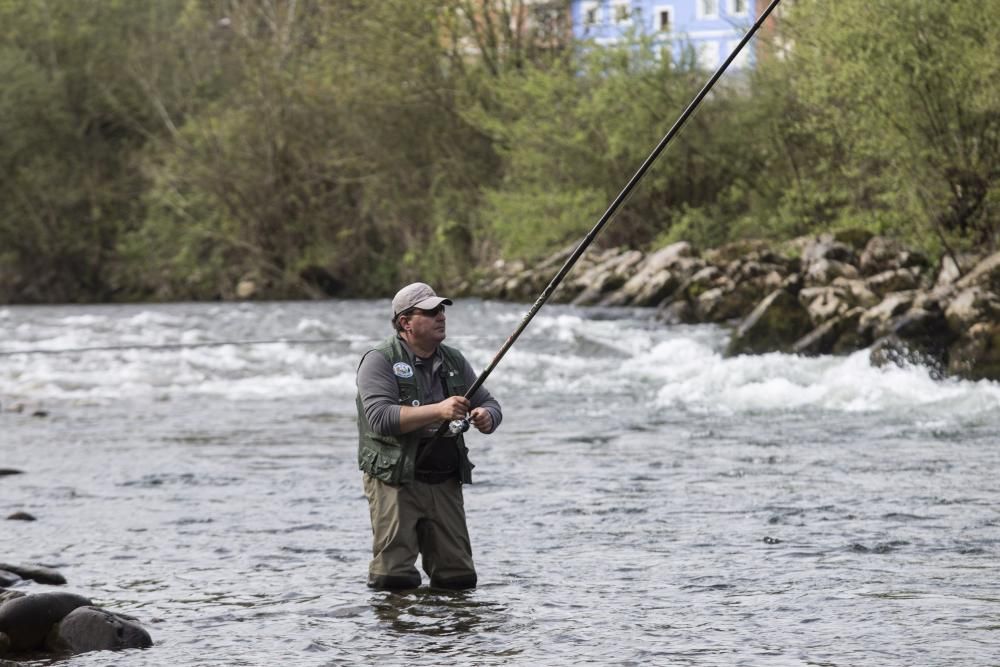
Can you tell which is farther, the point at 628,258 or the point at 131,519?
the point at 628,258

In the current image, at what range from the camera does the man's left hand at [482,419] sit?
285 inches

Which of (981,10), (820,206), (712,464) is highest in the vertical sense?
(981,10)

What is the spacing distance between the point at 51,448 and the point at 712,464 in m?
5.94

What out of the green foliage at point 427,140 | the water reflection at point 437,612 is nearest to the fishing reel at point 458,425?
the water reflection at point 437,612

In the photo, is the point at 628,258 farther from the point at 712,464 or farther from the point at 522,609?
the point at 522,609

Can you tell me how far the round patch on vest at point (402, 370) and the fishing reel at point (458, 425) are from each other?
0.30 metres

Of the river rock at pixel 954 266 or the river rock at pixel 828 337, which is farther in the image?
the river rock at pixel 954 266

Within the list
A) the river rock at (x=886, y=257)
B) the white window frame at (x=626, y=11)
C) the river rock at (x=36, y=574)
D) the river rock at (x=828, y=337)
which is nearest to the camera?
the river rock at (x=36, y=574)

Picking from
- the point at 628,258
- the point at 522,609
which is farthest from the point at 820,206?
the point at 522,609

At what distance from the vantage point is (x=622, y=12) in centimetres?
4041

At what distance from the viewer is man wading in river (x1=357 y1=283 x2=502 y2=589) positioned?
24.2 feet

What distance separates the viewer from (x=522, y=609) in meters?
7.66

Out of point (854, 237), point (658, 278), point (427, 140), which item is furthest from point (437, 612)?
point (427, 140)

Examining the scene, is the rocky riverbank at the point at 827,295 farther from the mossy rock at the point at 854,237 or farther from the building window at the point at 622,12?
the building window at the point at 622,12
